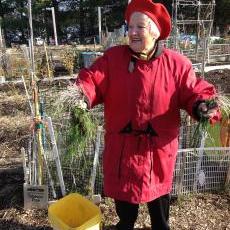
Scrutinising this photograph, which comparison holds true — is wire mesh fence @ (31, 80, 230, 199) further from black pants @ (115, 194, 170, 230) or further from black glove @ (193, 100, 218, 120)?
black glove @ (193, 100, 218, 120)

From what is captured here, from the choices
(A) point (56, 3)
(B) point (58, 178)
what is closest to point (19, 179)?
(B) point (58, 178)

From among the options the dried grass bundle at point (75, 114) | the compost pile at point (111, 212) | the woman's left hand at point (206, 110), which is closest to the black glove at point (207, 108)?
the woman's left hand at point (206, 110)

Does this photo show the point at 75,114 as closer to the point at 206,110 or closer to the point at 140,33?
the point at 140,33

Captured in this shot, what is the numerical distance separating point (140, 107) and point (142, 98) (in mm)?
54

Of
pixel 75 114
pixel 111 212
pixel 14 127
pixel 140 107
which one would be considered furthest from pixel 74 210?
pixel 14 127

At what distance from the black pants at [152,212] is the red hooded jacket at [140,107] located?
0.59ft

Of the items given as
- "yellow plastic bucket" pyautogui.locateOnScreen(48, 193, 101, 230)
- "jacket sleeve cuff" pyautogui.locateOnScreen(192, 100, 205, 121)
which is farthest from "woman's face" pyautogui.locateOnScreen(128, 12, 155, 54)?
"yellow plastic bucket" pyautogui.locateOnScreen(48, 193, 101, 230)

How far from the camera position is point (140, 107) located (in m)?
2.44

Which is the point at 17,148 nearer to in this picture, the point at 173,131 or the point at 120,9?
the point at 173,131

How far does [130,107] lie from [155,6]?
0.58 meters

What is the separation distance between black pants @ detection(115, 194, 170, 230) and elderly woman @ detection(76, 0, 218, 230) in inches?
7.3

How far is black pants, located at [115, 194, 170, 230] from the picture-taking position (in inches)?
109

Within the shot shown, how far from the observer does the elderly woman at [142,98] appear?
7.84ft

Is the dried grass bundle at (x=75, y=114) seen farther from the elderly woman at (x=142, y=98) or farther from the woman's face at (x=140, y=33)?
the woman's face at (x=140, y=33)
